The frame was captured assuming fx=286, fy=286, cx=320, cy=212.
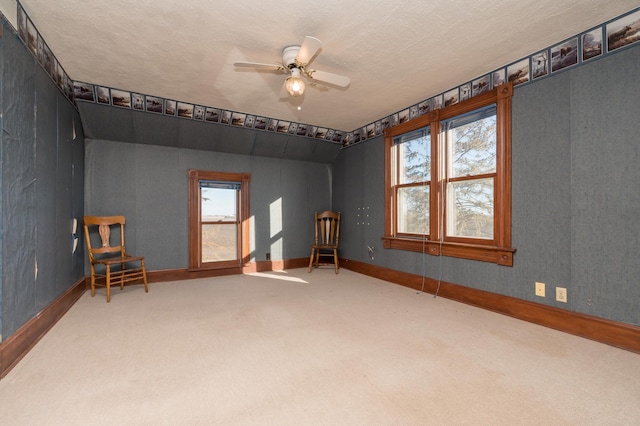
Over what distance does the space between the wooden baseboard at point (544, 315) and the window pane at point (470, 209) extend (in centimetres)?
66

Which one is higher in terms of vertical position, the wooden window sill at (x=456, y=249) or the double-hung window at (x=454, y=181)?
the double-hung window at (x=454, y=181)

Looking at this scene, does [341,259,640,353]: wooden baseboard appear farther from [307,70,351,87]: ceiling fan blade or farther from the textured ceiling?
[307,70,351,87]: ceiling fan blade

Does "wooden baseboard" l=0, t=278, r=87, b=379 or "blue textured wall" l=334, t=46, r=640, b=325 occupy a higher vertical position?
"blue textured wall" l=334, t=46, r=640, b=325

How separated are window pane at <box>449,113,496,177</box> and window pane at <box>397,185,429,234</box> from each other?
56 cm

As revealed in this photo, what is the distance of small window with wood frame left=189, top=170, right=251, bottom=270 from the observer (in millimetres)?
4590

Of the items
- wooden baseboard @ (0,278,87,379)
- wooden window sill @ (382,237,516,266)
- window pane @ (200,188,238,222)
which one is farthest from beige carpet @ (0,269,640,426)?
window pane @ (200,188,238,222)

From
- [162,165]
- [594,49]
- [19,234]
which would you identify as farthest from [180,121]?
[594,49]

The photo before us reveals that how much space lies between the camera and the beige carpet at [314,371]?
1447 millimetres

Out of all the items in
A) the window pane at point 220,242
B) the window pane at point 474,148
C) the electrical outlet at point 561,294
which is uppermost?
the window pane at point 474,148

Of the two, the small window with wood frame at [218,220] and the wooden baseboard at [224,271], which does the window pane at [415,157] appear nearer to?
the wooden baseboard at [224,271]

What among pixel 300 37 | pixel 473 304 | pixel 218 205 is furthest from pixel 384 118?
pixel 218 205

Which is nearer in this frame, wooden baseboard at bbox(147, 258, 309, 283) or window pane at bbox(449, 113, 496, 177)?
window pane at bbox(449, 113, 496, 177)

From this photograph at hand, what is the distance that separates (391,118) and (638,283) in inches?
129

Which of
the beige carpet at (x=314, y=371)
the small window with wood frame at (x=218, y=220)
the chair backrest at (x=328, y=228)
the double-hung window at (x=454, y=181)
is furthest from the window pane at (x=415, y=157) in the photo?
the small window with wood frame at (x=218, y=220)
